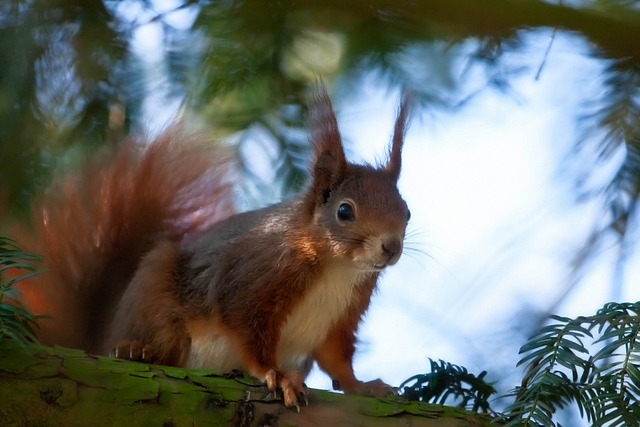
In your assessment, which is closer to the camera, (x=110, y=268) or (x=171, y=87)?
(x=171, y=87)

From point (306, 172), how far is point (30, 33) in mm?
758

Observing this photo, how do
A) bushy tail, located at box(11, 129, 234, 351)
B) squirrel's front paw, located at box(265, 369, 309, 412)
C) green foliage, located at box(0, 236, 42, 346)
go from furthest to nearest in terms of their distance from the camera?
bushy tail, located at box(11, 129, 234, 351) → squirrel's front paw, located at box(265, 369, 309, 412) → green foliage, located at box(0, 236, 42, 346)

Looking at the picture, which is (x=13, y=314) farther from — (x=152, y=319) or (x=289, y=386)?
(x=152, y=319)

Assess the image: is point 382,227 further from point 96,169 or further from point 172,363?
point 96,169

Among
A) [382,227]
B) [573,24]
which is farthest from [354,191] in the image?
[573,24]

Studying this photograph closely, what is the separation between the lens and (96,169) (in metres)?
2.38

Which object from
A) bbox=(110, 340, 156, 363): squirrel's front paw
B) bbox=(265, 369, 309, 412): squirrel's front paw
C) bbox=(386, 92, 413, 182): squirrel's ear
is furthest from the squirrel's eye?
bbox=(110, 340, 156, 363): squirrel's front paw

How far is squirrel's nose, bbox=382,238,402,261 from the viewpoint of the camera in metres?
1.96

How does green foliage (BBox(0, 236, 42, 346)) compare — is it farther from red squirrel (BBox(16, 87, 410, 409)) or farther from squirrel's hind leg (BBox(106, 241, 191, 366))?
squirrel's hind leg (BBox(106, 241, 191, 366))

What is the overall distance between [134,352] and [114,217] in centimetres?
53

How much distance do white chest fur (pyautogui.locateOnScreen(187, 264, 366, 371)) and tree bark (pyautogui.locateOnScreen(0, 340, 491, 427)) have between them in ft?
1.42

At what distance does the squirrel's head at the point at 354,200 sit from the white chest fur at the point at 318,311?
0.08 meters

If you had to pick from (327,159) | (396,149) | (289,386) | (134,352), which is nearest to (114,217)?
(134,352)

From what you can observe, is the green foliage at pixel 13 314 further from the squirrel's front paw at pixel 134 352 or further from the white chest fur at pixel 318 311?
the white chest fur at pixel 318 311
